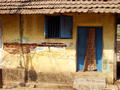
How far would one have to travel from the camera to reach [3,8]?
21.3ft

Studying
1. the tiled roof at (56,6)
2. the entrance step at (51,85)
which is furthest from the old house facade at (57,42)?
the entrance step at (51,85)

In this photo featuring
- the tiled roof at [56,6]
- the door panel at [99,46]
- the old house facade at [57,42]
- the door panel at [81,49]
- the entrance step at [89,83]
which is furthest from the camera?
the door panel at [81,49]

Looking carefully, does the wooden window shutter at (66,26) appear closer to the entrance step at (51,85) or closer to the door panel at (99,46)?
the door panel at (99,46)

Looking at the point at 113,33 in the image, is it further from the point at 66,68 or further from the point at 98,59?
the point at 66,68

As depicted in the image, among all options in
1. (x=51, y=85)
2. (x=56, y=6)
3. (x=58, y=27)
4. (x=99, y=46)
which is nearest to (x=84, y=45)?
(x=99, y=46)

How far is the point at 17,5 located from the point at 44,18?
1.16m

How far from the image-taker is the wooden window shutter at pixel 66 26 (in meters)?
6.65

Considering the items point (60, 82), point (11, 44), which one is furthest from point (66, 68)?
point (11, 44)

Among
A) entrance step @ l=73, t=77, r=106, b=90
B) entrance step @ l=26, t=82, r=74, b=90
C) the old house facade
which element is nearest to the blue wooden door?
the old house facade

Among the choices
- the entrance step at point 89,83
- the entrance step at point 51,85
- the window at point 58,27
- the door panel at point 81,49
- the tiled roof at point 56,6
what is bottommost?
the entrance step at point 51,85

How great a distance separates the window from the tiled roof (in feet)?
1.92

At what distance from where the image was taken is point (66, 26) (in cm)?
668

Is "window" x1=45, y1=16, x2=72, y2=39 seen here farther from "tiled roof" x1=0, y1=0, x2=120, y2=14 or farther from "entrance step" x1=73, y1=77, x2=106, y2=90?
"entrance step" x1=73, y1=77, x2=106, y2=90

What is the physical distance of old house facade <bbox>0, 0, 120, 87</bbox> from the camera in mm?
6613
